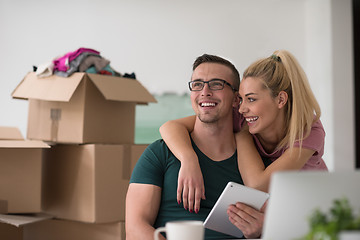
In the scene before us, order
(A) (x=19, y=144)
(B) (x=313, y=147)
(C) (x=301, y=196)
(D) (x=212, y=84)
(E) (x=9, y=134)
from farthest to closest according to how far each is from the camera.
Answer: (E) (x=9, y=134) → (A) (x=19, y=144) → (D) (x=212, y=84) → (B) (x=313, y=147) → (C) (x=301, y=196)

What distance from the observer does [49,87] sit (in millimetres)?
2064

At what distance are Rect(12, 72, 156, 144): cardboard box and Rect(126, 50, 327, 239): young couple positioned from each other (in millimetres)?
626

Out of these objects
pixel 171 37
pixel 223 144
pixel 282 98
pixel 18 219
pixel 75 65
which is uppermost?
pixel 171 37

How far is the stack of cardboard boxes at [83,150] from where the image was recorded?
2.00m

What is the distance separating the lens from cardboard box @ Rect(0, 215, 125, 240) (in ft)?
6.75

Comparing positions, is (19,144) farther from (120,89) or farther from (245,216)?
(245,216)

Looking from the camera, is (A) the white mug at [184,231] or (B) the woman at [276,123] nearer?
(A) the white mug at [184,231]

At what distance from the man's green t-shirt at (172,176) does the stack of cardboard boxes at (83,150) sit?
60cm

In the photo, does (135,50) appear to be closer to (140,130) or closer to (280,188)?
(140,130)

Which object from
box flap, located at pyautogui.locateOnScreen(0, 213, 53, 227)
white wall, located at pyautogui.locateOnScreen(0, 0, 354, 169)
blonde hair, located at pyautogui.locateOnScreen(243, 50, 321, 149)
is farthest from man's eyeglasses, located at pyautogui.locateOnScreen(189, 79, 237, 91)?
white wall, located at pyautogui.locateOnScreen(0, 0, 354, 169)

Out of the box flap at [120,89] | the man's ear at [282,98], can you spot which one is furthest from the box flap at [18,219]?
the man's ear at [282,98]

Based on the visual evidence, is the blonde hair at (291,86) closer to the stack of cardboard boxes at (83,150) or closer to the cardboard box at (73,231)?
the stack of cardboard boxes at (83,150)

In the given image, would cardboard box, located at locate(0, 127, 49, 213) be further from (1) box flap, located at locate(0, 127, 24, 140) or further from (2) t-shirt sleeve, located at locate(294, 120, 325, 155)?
(2) t-shirt sleeve, located at locate(294, 120, 325, 155)

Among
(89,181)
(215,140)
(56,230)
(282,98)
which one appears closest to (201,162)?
(215,140)
